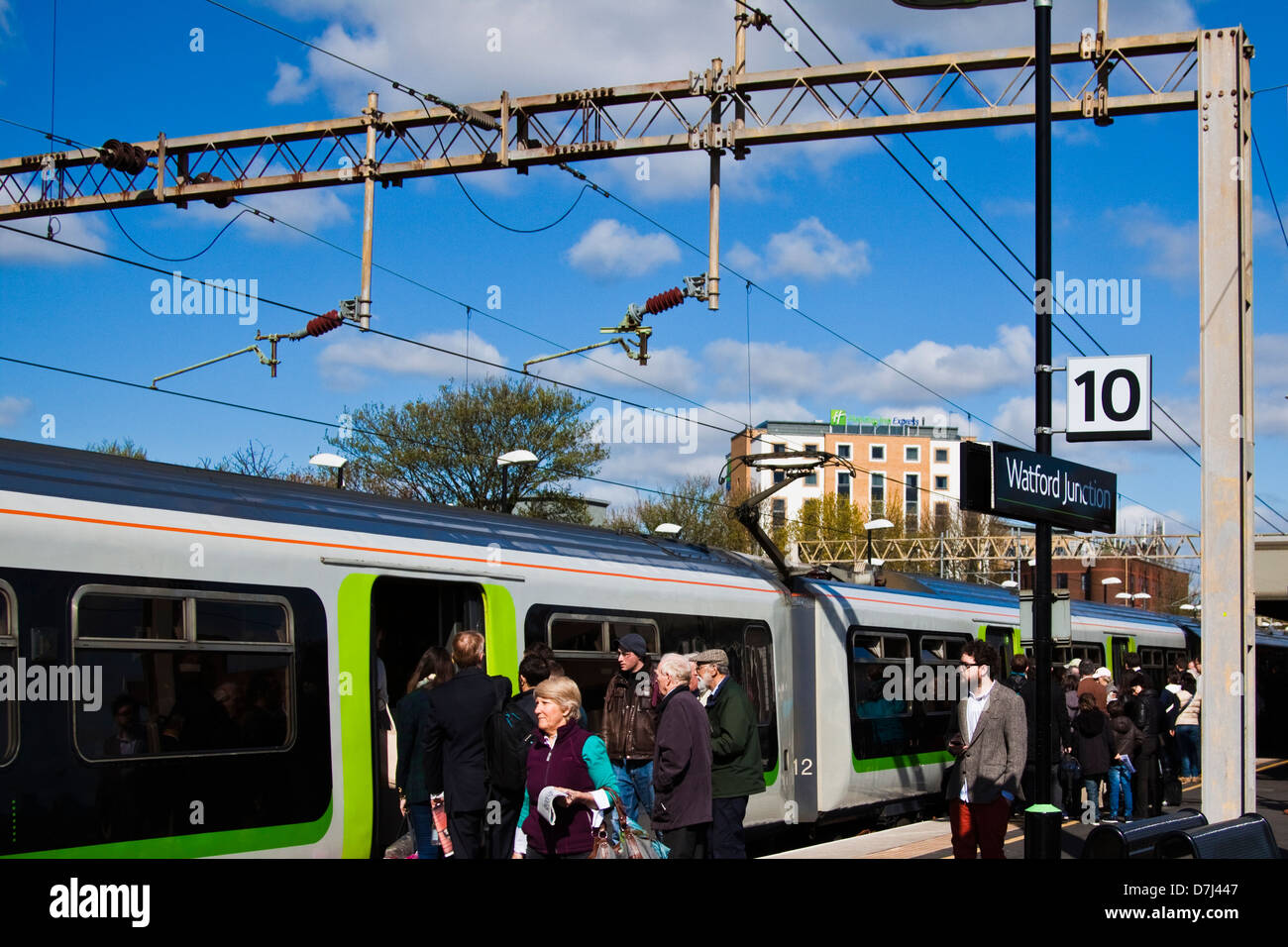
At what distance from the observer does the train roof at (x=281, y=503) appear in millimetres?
7660

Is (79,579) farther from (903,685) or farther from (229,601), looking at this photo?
(903,685)

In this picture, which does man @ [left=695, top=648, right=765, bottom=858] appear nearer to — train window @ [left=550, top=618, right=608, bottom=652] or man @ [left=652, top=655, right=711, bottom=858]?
man @ [left=652, top=655, right=711, bottom=858]

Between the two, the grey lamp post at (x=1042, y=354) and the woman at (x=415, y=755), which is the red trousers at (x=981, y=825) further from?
the woman at (x=415, y=755)

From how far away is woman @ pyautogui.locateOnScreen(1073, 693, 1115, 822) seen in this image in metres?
14.4

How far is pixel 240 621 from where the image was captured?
8055mm

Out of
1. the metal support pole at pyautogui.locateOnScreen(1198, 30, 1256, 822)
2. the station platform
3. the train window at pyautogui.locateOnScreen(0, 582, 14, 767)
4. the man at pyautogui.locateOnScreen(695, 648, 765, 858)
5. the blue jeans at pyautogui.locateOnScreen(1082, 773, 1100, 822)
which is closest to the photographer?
the train window at pyautogui.locateOnScreen(0, 582, 14, 767)

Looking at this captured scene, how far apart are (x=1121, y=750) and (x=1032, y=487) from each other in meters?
8.03

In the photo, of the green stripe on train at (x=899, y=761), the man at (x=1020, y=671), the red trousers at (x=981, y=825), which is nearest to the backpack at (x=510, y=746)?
the red trousers at (x=981, y=825)

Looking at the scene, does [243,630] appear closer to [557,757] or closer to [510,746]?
[510,746]

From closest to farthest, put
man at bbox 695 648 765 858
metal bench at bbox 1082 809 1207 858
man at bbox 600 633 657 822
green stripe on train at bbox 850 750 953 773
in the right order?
metal bench at bbox 1082 809 1207 858 → man at bbox 695 648 765 858 → man at bbox 600 633 657 822 → green stripe on train at bbox 850 750 953 773

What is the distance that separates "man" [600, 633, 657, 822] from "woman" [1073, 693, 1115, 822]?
639 cm

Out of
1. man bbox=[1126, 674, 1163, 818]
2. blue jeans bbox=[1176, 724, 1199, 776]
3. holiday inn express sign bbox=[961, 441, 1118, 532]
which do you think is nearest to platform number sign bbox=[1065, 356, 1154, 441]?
holiday inn express sign bbox=[961, 441, 1118, 532]
